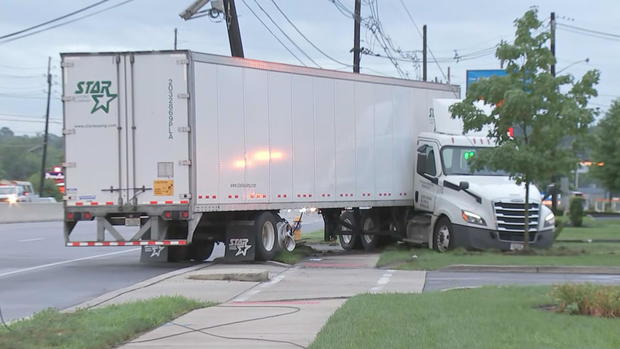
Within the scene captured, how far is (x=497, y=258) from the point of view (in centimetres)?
1798

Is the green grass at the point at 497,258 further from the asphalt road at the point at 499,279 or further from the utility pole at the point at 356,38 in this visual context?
the utility pole at the point at 356,38

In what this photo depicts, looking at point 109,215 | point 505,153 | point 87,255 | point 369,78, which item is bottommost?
point 87,255

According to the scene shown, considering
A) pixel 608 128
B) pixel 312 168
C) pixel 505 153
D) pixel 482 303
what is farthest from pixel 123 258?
pixel 608 128

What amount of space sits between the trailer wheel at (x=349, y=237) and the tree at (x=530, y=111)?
4773 mm

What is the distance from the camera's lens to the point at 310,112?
1903cm

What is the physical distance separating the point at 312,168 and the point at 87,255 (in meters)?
6.66

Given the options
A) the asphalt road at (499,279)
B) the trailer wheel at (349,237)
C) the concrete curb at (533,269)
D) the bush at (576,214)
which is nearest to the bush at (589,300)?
the asphalt road at (499,279)

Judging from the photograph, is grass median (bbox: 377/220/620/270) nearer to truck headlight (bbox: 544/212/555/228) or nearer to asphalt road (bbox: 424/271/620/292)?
truck headlight (bbox: 544/212/555/228)

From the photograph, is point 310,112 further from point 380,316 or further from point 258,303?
point 380,316

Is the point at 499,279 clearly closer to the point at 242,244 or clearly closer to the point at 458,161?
the point at 242,244

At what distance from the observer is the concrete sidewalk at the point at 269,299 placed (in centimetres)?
877

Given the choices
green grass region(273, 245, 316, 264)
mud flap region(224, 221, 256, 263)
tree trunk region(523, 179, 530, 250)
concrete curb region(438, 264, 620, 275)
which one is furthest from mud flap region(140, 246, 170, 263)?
tree trunk region(523, 179, 530, 250)

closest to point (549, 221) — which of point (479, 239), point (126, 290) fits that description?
point (479, 239)

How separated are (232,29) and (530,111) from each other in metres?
9.59
